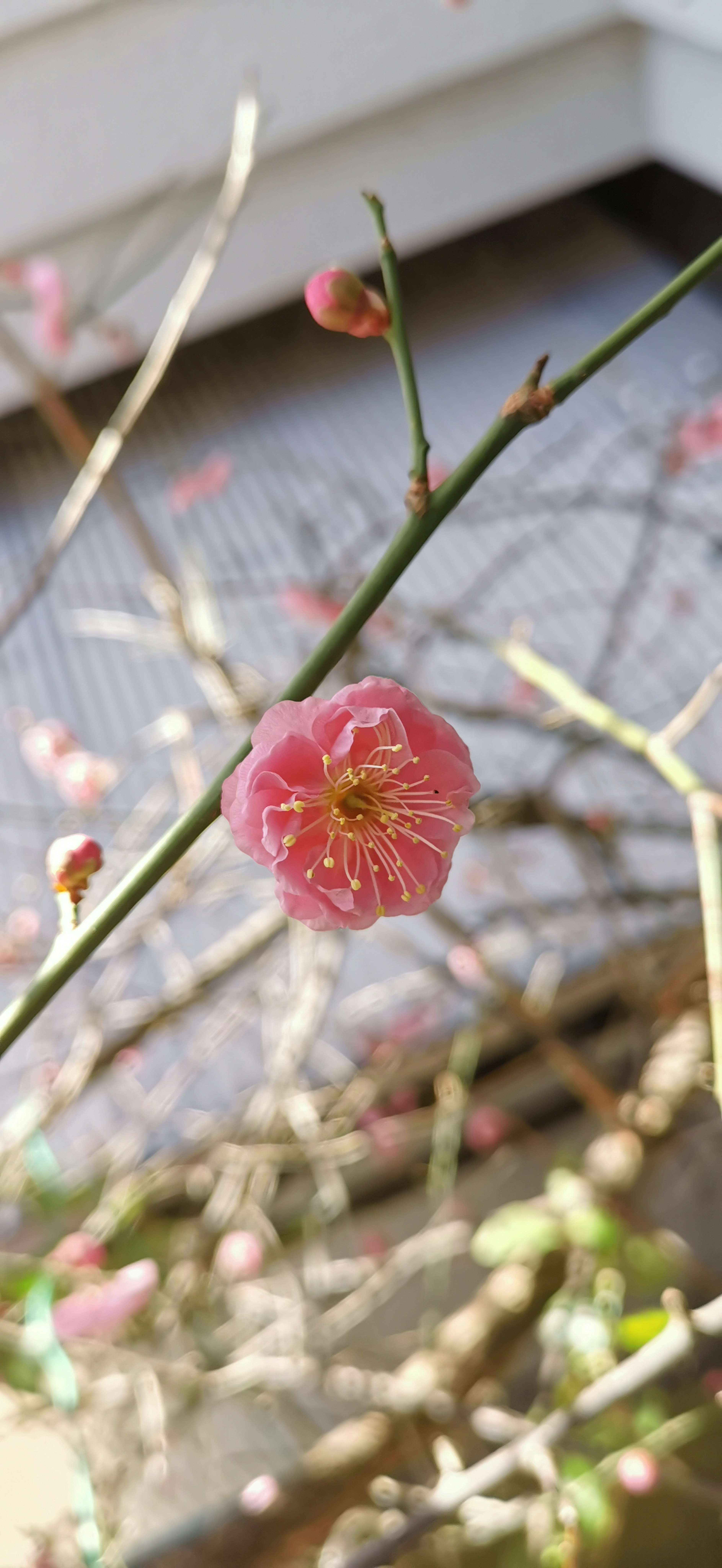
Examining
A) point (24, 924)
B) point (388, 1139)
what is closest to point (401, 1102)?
point (388, 1139)

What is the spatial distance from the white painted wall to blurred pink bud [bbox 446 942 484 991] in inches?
35.5

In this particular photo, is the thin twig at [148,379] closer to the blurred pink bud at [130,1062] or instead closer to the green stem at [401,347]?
the green stem at [401,347]

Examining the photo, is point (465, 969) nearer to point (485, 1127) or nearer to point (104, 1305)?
point (485, 1127)

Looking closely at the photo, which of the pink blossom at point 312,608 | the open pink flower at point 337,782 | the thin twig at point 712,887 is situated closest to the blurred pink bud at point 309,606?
the pink blossom at point 312,608

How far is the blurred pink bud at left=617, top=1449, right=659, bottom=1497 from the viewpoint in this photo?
2.42ft

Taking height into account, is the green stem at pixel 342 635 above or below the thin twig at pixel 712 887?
above

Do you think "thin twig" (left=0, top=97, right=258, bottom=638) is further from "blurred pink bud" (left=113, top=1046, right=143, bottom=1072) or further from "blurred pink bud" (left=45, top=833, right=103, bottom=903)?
"blurred pink bud" (left=113, top=1046, right=143, bottom=1072)

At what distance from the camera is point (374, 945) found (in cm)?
136

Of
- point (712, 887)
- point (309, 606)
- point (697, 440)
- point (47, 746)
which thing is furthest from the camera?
point (697, 440)

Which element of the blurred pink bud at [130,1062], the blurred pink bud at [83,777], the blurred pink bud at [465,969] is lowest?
the blurred pink bud at [130,1062]

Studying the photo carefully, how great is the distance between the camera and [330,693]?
113 centimetres

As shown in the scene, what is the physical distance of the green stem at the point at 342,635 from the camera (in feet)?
0.85

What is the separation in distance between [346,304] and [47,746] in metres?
1.02

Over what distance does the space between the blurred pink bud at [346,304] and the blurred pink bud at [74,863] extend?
0.62ft
